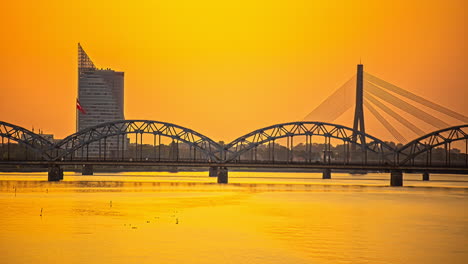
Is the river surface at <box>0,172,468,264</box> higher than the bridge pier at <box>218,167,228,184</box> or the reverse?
the reverse

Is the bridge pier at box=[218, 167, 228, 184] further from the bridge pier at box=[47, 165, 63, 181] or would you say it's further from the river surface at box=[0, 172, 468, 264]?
the river surface at box=[0, 172, 468, 264]

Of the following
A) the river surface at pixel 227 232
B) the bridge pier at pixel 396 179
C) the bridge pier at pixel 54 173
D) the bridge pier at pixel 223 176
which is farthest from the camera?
the bridge pier at pixel 54 173

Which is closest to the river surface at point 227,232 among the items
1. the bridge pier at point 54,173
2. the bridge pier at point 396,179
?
the bridge pier at point 396,179

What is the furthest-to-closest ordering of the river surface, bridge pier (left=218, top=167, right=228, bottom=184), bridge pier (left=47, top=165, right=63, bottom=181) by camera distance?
bridge pier (left=47, top=165, right=63, bottom=181), bridge pier (left=218, top=167, right=228, bottom=184), the river surface

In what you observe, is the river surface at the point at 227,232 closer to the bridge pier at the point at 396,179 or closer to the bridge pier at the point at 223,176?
the bridge pier at the point at 396,179

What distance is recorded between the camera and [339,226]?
213ft

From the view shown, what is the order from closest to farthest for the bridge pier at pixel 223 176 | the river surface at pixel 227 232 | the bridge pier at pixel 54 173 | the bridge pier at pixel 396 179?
the river surface at pixel 227 232, the bridge pier at pixel 396 179, the bridge pier at pixel 223 176, the bridge pier at pixel 54 173

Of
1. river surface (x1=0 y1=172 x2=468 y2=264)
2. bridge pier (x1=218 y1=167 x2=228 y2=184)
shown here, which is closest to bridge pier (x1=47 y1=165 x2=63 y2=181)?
bridge pier (x1=218 y1=167 x2=228 y2=184)

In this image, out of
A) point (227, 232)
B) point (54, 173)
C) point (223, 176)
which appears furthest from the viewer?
point (54, 173)

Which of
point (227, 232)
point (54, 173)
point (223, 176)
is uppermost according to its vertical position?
Result: point (54, 173)

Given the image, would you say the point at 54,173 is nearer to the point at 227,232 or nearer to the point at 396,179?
the point at 396,179

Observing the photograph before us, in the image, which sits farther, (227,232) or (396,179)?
(396,179)

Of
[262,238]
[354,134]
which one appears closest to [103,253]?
[262,238]

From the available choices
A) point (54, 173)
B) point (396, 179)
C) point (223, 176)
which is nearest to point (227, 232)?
point (396, 179)
